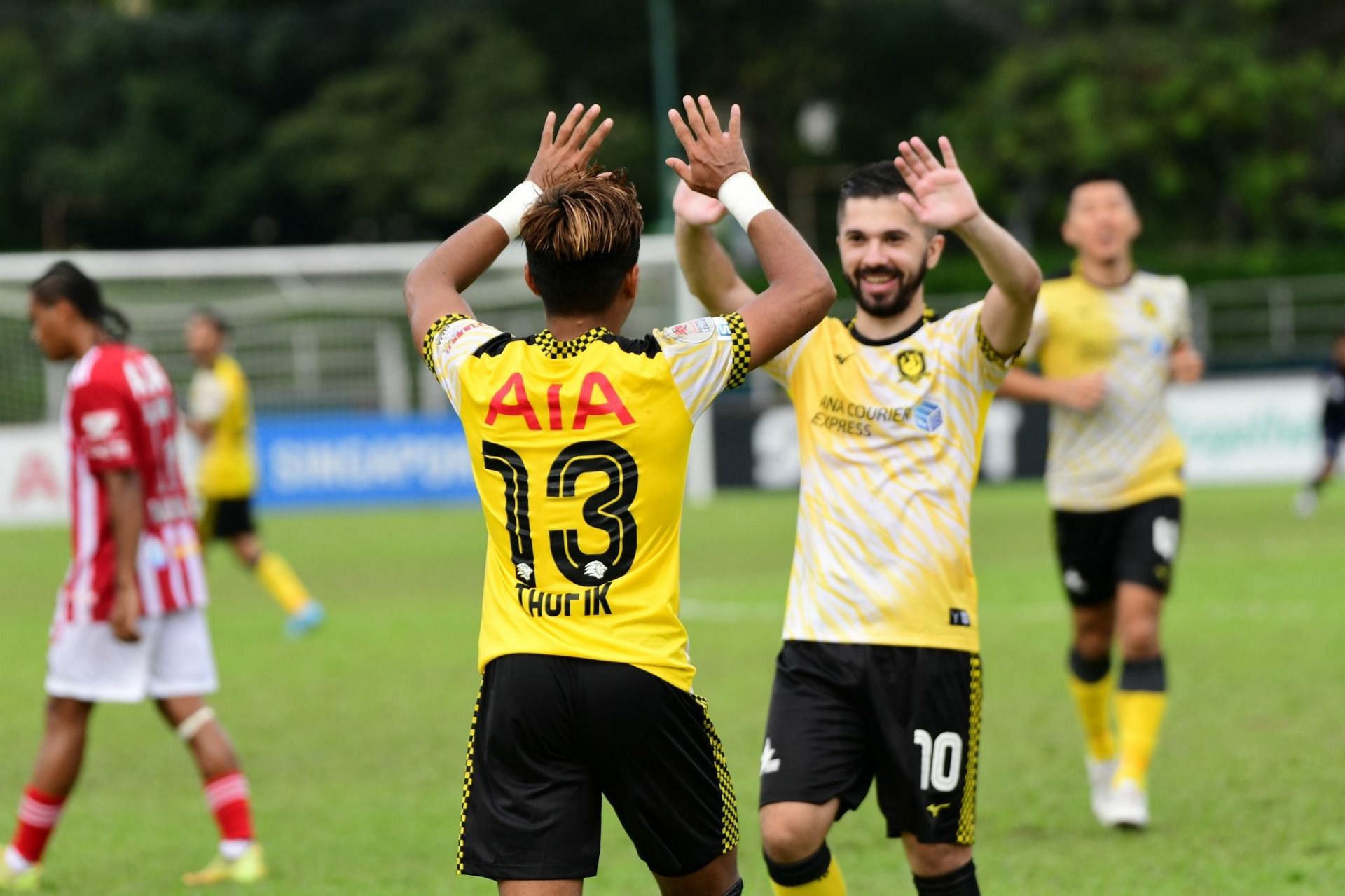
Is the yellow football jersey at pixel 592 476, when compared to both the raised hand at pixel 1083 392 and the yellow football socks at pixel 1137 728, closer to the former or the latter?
the raised hand at pixel 1083 392

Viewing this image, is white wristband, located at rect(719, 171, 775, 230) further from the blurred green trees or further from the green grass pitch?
the blurred green trees

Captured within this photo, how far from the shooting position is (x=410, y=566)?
61.4 feet

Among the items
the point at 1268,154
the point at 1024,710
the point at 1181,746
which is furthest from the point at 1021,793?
the point at 1268,154

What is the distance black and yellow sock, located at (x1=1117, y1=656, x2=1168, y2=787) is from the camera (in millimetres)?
7547

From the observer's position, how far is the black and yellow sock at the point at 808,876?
206 inches

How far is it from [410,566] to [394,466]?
289 inches

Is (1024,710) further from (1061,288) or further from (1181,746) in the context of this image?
(1061,288)

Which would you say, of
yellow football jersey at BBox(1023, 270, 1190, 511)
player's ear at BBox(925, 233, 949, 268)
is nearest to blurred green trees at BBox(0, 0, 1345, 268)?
yellow football jersey at BBox(1023, 270, 1190, 511)

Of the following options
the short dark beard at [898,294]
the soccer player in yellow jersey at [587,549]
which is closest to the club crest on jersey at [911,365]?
the short dark beard at [898,294]

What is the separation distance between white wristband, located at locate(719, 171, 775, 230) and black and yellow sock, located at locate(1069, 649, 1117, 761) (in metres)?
4.02

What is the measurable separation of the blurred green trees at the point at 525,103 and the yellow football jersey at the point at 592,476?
39.2 meters

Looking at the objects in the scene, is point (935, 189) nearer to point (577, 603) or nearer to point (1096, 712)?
point (577, 603)

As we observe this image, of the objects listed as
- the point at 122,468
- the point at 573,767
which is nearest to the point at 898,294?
the point at 573,767

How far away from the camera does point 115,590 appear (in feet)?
22.9
